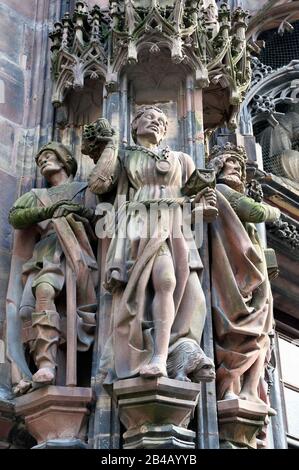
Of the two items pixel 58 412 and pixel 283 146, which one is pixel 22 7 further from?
pixel 58 412

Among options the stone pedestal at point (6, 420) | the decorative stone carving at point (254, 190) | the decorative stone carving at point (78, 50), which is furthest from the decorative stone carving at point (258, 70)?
the stone pedestal at point (6, 420)

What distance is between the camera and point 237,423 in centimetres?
556

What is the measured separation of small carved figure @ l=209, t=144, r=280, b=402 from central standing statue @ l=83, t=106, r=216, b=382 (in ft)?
0.76

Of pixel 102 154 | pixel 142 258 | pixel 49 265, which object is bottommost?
pixel 142 258

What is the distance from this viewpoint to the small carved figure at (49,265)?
5.78 m

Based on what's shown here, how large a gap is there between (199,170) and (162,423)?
1.81 meters

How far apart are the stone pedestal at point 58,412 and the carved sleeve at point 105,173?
148 cm

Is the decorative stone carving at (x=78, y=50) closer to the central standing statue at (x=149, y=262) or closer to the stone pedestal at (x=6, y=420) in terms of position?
the central standing statue at (x=149, y=262)

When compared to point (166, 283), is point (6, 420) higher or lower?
lower

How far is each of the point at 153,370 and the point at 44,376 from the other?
75cm

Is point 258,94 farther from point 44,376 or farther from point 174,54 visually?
point 44,376

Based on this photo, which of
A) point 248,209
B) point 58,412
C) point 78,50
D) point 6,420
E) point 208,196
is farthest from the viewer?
point 78,50

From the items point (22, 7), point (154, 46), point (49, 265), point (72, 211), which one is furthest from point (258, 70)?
point (49, 265)

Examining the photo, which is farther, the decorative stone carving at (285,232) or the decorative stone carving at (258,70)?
the decorative stone carving at (258,70)
